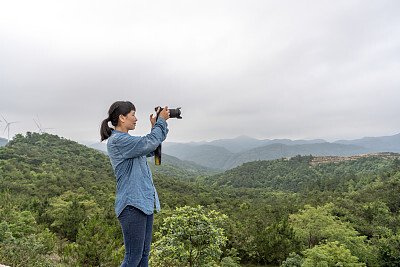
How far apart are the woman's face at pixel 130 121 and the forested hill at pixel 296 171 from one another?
52.5 metres

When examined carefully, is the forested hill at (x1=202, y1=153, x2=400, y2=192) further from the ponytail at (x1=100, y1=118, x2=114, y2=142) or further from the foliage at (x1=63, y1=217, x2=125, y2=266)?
the ponytail at (x1=100, y1=118, x2=114, y2=142)

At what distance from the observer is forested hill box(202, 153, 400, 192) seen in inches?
2018

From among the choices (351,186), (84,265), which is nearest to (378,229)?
(84,265)

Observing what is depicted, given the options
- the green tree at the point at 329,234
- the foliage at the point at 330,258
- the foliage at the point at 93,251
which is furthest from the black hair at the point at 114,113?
the green tree at the point at 329,234

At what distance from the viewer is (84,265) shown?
11.6ft

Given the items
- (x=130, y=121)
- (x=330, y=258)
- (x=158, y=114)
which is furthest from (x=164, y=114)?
(x=330, y=258)

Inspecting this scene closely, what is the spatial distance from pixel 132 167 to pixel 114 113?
429 mm

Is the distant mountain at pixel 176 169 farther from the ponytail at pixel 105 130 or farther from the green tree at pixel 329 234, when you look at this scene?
the ponytail at pixel 105 130

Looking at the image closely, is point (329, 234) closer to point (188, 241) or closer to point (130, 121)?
point (188, 241)

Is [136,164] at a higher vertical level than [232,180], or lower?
higher

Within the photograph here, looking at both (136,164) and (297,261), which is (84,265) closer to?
(136,164)

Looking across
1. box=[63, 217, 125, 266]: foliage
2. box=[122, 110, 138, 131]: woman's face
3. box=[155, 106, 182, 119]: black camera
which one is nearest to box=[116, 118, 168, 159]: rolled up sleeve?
box=[122, 110, 138, 131]: woman's face

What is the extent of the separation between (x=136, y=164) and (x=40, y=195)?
22329 millimetres

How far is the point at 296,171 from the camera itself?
59.7m
